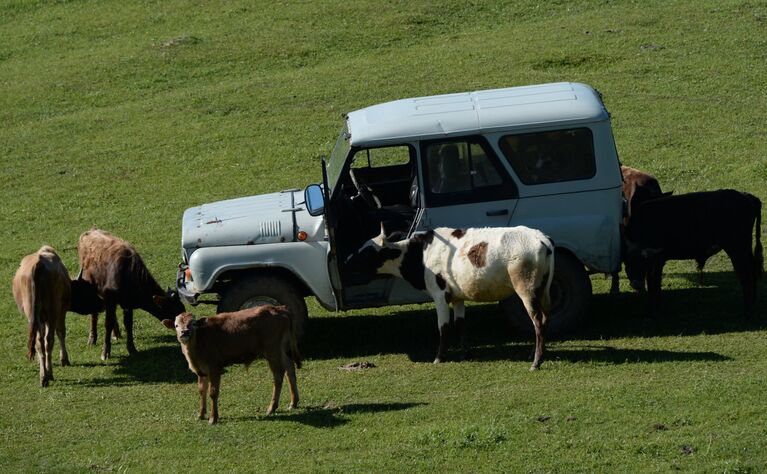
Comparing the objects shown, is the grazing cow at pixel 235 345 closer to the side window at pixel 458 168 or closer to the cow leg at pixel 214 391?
the cow leg at pixel 214 391

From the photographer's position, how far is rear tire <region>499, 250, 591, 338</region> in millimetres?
13453

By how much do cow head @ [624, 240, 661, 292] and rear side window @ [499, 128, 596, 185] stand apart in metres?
1.45

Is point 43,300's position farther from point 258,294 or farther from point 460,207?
point 460,207

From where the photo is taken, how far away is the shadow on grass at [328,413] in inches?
448

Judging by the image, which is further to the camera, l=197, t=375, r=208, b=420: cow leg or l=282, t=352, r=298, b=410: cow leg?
l=282, t=352, r=298, b=410: cow leg

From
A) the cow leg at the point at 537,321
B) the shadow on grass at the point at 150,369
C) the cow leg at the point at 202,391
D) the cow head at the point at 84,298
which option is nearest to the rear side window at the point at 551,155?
the cow leg at the point at 537,321

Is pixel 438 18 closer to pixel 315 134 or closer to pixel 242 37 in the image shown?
pixel 242 37

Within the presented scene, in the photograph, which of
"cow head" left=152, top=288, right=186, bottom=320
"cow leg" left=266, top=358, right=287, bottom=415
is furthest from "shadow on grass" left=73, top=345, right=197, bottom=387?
"cow leg" left=266, top=358, right=287, bottom=415

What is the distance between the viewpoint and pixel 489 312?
15023mm

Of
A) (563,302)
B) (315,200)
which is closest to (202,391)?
(315,200)

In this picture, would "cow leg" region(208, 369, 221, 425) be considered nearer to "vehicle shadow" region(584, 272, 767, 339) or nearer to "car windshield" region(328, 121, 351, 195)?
"car windshield" region(328, 121, 351, 195)

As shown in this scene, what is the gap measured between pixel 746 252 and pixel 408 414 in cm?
513

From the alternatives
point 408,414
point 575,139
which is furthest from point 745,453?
point 575,139

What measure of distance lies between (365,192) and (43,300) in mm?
3963
